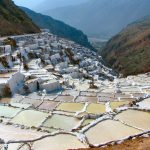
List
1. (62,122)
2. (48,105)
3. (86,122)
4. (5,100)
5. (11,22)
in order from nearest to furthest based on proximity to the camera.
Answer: (86,122), (62,122), (48,105), (5,100), (11,22)

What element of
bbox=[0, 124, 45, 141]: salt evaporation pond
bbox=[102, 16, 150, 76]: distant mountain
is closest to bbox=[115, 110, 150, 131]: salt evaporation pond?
bbox=[0, 124, 45, 141]: salt evaporation pond

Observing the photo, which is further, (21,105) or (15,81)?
(15,81)

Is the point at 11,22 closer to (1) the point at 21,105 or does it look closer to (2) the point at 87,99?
(2) the point at 87,99

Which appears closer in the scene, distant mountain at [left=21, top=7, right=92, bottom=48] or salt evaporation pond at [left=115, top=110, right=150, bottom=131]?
salt evaporation pond at [left=115, top=110, right=150, bottom=131]

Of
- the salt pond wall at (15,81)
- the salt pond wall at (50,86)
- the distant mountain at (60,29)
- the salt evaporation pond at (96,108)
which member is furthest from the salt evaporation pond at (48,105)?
the distant mountain at (60,29)

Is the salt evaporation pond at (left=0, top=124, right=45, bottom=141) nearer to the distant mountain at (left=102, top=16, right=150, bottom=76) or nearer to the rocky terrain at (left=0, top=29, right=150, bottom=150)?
the rocky terrain at (left=0, top=29, right=150, bottom=150)

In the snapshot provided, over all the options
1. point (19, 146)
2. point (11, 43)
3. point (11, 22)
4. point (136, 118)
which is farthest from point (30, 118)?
point (11, 22)

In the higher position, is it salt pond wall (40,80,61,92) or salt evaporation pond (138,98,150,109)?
salt evaporation pond (138,98,150,109)

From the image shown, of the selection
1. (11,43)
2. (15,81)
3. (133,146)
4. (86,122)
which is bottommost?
(86,122)
